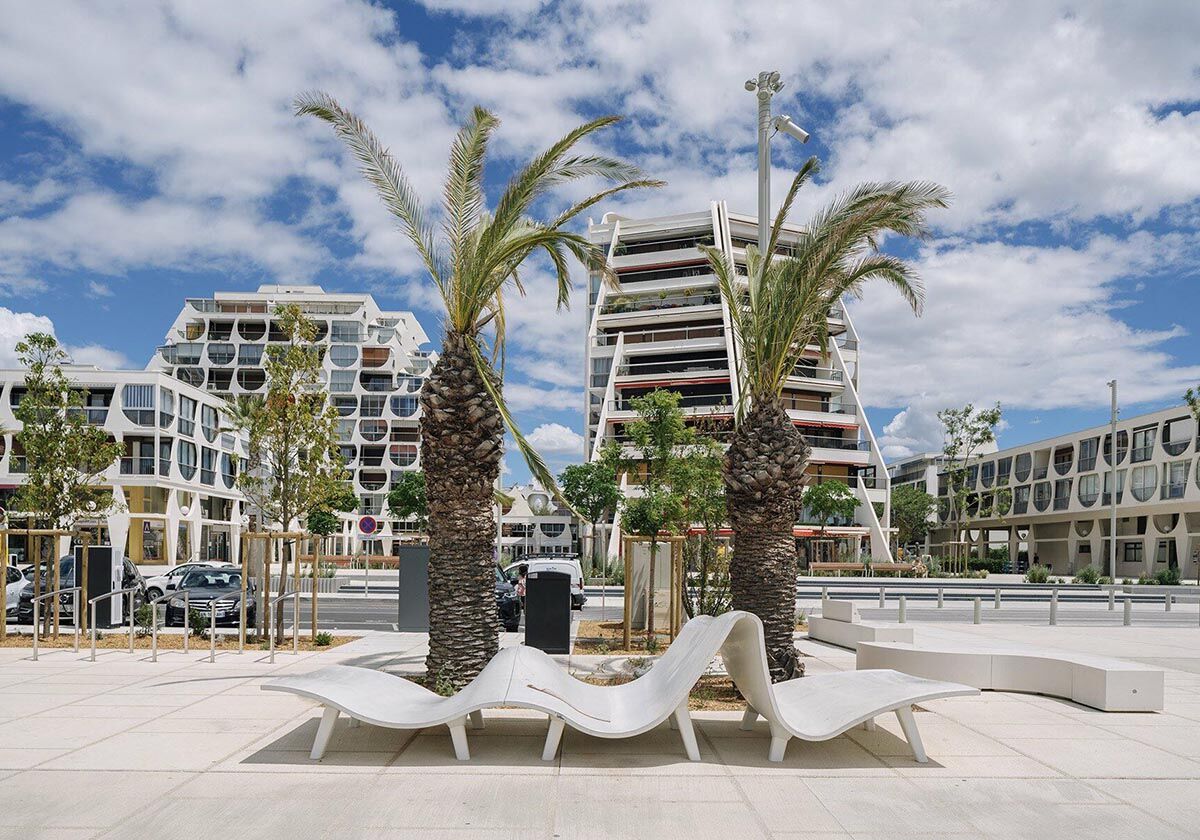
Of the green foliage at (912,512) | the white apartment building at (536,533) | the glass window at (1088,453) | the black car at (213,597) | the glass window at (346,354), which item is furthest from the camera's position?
the white apartment building at (536,533)

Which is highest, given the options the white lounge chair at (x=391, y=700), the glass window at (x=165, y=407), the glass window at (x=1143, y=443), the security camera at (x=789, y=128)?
the security camera at (x=789, y=128)

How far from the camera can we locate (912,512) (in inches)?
3445

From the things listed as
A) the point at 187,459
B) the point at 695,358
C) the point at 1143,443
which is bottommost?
the point at 187,459

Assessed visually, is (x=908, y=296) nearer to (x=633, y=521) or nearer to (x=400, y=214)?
(x=400, y=214)

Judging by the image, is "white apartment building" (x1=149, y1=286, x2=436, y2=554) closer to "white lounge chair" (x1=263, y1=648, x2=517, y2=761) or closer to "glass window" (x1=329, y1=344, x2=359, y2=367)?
"glass window" (x1=329, y1=344, x2=359, y2=367)

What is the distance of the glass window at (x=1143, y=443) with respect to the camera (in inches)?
2416

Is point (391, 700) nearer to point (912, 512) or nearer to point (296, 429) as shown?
point (296, 429)

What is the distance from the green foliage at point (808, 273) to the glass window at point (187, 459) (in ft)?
175

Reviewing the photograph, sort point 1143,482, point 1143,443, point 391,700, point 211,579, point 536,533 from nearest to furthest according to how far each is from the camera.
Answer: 1. point 391,700
2. point 211,579
3. point 1143,482
4. point 1143,443
5. point 536,533

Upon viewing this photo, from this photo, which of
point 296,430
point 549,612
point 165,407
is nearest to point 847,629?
point 549,612

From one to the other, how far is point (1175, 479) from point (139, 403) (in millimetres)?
62403

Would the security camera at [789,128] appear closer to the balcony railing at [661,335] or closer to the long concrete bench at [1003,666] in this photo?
the long concrete bench at [1003,666]

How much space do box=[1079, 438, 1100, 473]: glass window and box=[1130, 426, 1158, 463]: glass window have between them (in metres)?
3.41

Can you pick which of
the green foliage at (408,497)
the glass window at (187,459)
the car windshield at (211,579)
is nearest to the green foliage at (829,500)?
the green foliage at (408,497)
